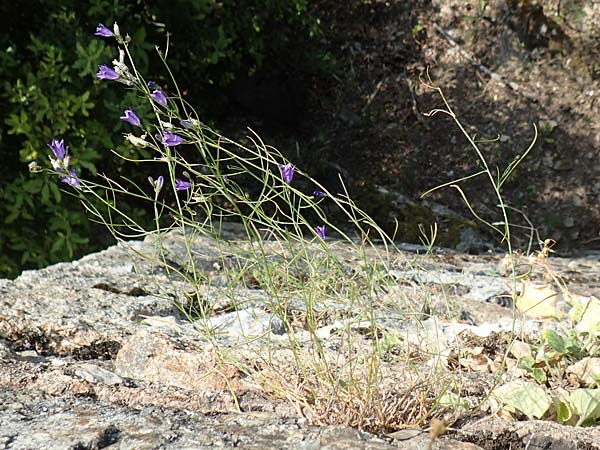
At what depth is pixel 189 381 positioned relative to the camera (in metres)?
1.57

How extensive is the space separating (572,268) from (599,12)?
12.0 ft

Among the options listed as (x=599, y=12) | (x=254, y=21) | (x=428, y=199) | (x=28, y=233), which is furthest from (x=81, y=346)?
(x=599, y=12)

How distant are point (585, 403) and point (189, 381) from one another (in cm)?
69

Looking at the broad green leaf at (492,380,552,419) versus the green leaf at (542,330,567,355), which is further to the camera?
the green leaf at (542,330,567,355)

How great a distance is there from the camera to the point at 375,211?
542cm

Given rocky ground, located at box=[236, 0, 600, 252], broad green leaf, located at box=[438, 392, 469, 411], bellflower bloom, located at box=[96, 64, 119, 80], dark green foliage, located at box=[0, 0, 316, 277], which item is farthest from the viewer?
rocky ground, located at box=[236, 0, 600, 252]

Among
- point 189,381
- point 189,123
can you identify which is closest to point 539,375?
point 189,381

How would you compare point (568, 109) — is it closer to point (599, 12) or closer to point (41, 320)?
point (599, 12)

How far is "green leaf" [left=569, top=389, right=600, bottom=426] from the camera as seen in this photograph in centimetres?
145

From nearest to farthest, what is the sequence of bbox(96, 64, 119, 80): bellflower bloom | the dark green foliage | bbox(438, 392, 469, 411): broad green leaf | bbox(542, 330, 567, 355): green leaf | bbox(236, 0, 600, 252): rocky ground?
bbox(438, 392, 469, 411): broad green leaf
bbox(96, 64, 119, 80): bellflower bloom
bbox(542, 330, 567, 355): green leaf
the dark green foliage
bbox(236, 0, 600, 252): rocky ground

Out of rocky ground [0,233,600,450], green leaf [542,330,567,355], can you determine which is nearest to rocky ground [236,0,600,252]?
rocky ground [0,233,600,450]

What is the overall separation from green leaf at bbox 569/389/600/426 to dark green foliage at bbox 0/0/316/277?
247 centimetres

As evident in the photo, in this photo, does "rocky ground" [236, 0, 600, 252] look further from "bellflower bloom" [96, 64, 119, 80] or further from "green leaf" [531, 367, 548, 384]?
"bellflower bloom" [96, 64, 119, 80]

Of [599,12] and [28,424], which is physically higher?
[599,12]
